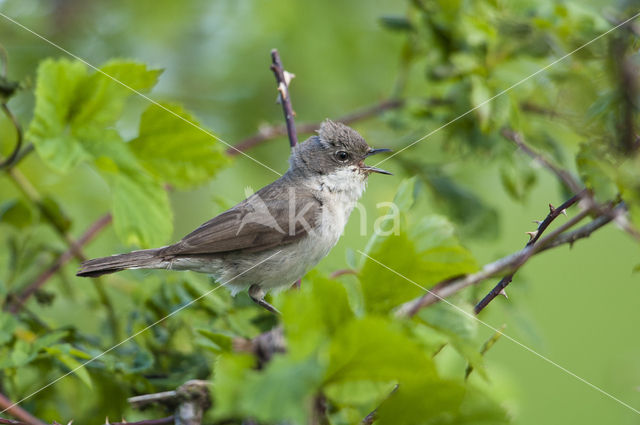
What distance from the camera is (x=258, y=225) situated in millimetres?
2844

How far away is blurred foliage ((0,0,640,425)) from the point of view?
3.76ft

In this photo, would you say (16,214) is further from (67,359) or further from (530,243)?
(530,243)

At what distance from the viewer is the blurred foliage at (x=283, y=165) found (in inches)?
45.1

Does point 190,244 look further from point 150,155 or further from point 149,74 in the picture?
point 149,74

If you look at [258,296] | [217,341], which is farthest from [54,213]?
[217,341]

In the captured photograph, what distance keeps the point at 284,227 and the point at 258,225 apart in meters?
0.12

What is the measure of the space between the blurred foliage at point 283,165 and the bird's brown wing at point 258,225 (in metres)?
0.17

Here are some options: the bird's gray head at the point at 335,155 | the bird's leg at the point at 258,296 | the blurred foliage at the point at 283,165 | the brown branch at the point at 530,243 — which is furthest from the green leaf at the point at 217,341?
the bird's gray head at the point at 335,155

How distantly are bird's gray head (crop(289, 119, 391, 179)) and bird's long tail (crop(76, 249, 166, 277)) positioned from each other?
836 millimetres

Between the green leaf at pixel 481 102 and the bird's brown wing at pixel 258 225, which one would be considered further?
the bird's brown wing at pixel 258 225

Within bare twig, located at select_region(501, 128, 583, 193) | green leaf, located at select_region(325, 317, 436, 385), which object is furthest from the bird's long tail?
bare twig, located at select_region(501, 128, 583, 193)

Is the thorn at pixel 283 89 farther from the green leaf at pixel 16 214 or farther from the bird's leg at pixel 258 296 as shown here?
the green leaf at pixel 16 214

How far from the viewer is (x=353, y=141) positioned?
306cm

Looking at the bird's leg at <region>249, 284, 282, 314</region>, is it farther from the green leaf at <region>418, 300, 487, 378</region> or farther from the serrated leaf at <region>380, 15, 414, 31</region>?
the serrated leaf at <region>380, 15, 414, 31</region>
